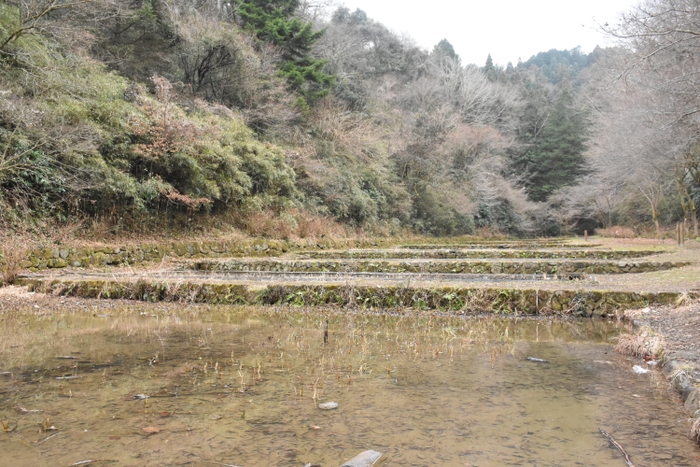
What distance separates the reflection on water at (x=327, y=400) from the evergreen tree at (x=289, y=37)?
673 inches

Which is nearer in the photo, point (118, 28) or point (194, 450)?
point (194, 450)

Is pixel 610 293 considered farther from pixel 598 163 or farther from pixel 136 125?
pixel 598 163

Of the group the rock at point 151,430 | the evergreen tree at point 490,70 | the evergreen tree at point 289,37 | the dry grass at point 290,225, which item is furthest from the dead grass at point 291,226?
the evergreen tree at point 490,70

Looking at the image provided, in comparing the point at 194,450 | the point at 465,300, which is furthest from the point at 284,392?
the point at 465,300

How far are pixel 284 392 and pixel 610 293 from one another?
479 cm

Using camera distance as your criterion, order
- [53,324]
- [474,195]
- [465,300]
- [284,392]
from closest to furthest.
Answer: [284,392], [53,324], [465,300], [474,195]

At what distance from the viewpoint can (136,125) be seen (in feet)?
36.8

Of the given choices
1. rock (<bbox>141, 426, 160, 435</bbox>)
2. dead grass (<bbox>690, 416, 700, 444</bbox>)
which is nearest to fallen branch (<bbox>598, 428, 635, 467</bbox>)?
dead grass (<bbox>690, 416, 700, 444</bbox>)

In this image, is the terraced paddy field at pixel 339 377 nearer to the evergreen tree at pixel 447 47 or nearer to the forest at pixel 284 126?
the forest at pixel 284 126

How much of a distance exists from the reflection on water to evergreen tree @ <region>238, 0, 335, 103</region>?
56.1 ft

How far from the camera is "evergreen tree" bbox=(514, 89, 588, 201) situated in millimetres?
39469

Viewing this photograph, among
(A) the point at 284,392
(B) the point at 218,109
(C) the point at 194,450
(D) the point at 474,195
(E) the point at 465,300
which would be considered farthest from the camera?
(D) the point at 474,195

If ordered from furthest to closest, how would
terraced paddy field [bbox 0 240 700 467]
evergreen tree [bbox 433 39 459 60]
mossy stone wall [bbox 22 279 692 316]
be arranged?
evergreen tree [bbox 433 39 459 60]
mossy stone wall [bbox 22 279 692 316]
terraced paddy field [bbox 0 240 700 467]

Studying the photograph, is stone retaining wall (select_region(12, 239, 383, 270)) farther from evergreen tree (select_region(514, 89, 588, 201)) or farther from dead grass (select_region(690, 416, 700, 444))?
evergreen tree (select_region(514, 89, 588, 201))
